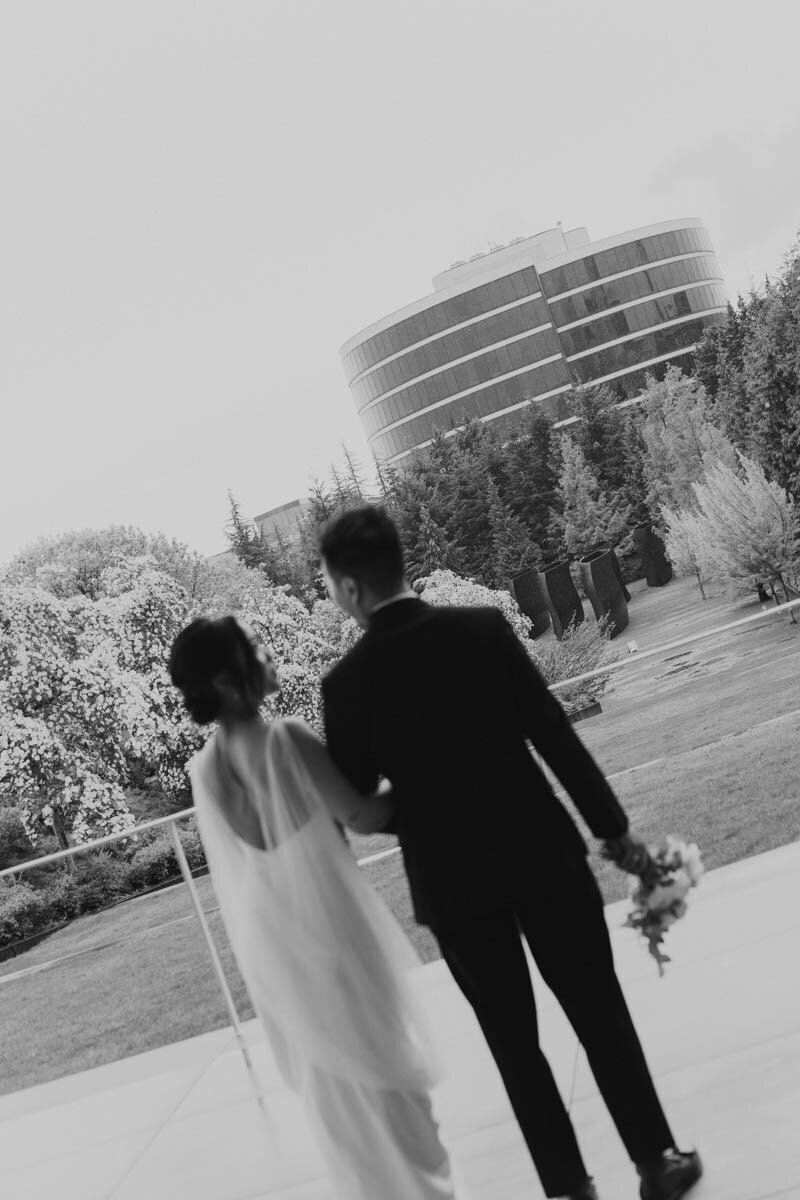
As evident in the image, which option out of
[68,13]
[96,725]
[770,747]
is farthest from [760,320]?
[770,747]

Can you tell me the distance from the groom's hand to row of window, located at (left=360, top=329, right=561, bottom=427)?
82393 mm

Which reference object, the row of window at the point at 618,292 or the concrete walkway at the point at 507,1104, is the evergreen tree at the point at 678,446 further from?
the concrete walkway at the point at 507,1104

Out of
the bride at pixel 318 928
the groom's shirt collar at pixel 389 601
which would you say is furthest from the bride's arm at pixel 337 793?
the groom's shirt collar at pixel 389 601

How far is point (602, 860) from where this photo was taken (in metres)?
4.95

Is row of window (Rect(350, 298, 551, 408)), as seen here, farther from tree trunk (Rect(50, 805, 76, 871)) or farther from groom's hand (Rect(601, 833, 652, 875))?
groom's hand (Rect(601, 833, 652, 875))

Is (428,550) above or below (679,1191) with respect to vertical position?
above

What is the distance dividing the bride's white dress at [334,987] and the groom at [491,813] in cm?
13

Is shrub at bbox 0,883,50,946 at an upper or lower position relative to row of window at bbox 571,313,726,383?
lower

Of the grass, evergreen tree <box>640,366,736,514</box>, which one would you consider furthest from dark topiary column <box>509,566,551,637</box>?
the grass

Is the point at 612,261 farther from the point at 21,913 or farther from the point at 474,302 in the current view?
the point at 21,913

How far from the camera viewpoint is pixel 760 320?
37.0 meters

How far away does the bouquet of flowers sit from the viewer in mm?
2463

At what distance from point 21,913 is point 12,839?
2362 centimetres

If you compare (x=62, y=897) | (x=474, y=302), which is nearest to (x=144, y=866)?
(x=62, y=897)
